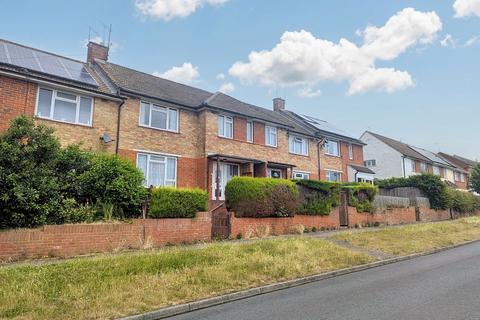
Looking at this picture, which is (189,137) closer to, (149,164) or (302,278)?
(149,164)

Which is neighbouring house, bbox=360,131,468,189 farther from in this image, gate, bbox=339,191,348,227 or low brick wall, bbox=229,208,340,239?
low brick wall, bbox=229,208,340,239

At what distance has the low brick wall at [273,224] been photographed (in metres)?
14.0

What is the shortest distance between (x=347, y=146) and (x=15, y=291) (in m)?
29.1

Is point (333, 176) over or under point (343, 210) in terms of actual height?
over

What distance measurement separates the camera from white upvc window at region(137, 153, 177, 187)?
59.3 ft

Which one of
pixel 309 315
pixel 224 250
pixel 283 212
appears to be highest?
pixel 283 212

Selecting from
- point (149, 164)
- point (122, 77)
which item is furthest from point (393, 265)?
point (122, 77)

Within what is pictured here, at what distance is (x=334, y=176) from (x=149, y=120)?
16508mm

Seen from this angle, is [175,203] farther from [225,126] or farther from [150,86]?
[150,86]

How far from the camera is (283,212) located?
15805mm

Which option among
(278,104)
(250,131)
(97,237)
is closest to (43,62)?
(97,237)

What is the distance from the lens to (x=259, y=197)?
1474cm

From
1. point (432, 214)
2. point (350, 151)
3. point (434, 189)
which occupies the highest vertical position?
point (350, 151)

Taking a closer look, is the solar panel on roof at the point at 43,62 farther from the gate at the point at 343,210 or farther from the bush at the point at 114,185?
the gate at the point at 343,210
